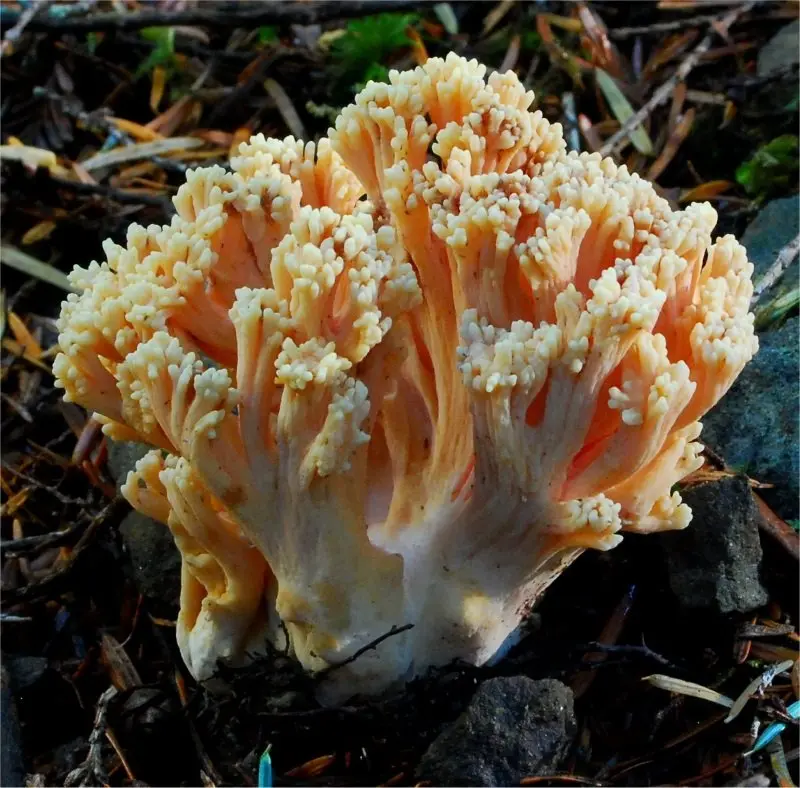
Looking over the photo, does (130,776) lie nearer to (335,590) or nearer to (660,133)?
(335,590)

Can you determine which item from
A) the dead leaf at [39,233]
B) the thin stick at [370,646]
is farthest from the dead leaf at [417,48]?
the thin stick at [370,646]

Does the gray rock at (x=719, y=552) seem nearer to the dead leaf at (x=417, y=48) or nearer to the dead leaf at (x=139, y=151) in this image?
the dead leaf at (x=417, y=48)

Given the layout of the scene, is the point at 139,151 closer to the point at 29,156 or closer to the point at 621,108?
the point at 29,156

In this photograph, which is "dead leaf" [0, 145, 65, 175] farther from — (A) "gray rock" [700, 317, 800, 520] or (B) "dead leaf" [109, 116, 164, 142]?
(A) "gray rock" [700, 317, 800, 520]

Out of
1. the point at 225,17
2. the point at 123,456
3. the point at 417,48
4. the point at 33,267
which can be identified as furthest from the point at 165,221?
the point at 417,48

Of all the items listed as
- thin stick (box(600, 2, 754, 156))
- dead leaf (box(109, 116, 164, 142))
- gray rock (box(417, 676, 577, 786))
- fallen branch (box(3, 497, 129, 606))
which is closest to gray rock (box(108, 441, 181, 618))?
fallen branch (box(3, 497, 129, 606))
